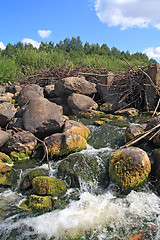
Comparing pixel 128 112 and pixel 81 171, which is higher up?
pixel 128 112

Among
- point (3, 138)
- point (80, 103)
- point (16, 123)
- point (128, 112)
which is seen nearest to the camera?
point (3, 138)

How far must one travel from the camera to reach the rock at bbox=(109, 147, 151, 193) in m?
3.09

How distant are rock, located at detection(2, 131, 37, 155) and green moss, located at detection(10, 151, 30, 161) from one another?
61 millimetres

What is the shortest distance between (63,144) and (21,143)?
88 cm

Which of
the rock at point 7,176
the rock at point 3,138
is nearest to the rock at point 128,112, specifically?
the rock at point 3,138

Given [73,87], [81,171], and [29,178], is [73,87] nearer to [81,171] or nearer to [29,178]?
[81,171]

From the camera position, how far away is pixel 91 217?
2691mm

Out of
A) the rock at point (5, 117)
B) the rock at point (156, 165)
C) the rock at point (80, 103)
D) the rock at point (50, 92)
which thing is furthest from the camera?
the rock at point (50, 92)

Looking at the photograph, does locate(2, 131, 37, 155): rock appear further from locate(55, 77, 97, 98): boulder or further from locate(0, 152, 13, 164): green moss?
locate(55, 77, 97, 98): boulder

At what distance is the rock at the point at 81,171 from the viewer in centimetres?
337

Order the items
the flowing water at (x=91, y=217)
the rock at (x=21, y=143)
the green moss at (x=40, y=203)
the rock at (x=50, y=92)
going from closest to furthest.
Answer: the flowing water at (x=91, y=217) → the green moss at (x=40, y=203) → the rock at (x=21, y=143) → the rock at (x=50, y=92)

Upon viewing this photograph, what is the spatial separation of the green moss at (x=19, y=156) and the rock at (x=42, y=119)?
0.53 m

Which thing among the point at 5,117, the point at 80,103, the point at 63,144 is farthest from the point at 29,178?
the point at 80,103

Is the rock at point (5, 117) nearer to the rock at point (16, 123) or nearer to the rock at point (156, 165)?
the rock at point (16, 123)
